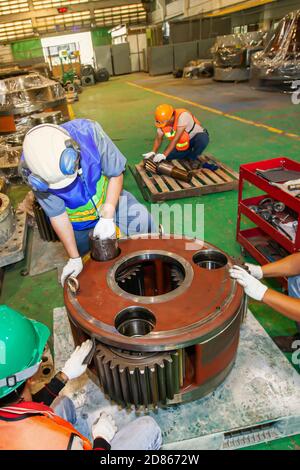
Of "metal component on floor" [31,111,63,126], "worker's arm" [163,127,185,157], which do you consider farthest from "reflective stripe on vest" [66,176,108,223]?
"metal component on floor" [31,111,63,126]

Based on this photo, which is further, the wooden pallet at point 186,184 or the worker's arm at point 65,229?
the wooden pallet at point 186,184

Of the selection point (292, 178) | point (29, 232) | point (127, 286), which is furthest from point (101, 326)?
point (29, 232)

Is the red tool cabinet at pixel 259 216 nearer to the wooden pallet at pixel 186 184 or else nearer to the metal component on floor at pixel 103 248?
the wooden pallet at pixel 186 184

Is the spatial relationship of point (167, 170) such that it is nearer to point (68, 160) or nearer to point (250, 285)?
point (68, 160)

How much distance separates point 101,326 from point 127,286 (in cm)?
57

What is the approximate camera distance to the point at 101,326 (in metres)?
1.51

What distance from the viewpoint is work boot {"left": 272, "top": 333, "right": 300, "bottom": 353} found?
208 centimetres

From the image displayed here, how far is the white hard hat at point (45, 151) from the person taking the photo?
168 centimetres

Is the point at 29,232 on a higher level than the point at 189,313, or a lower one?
lower

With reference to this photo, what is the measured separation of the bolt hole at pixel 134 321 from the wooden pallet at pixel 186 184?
253 centimetres

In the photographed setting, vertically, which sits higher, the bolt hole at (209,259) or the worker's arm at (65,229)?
the worker's arm at (65,229)

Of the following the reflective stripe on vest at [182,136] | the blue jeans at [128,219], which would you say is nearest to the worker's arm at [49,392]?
the blue jeans at [128,219]

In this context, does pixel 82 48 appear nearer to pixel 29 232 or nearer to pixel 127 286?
pixel 29 232

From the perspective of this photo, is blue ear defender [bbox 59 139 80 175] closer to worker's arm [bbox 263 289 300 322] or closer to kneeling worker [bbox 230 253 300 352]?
kneeling worker [bbox 230 253 300 352]
